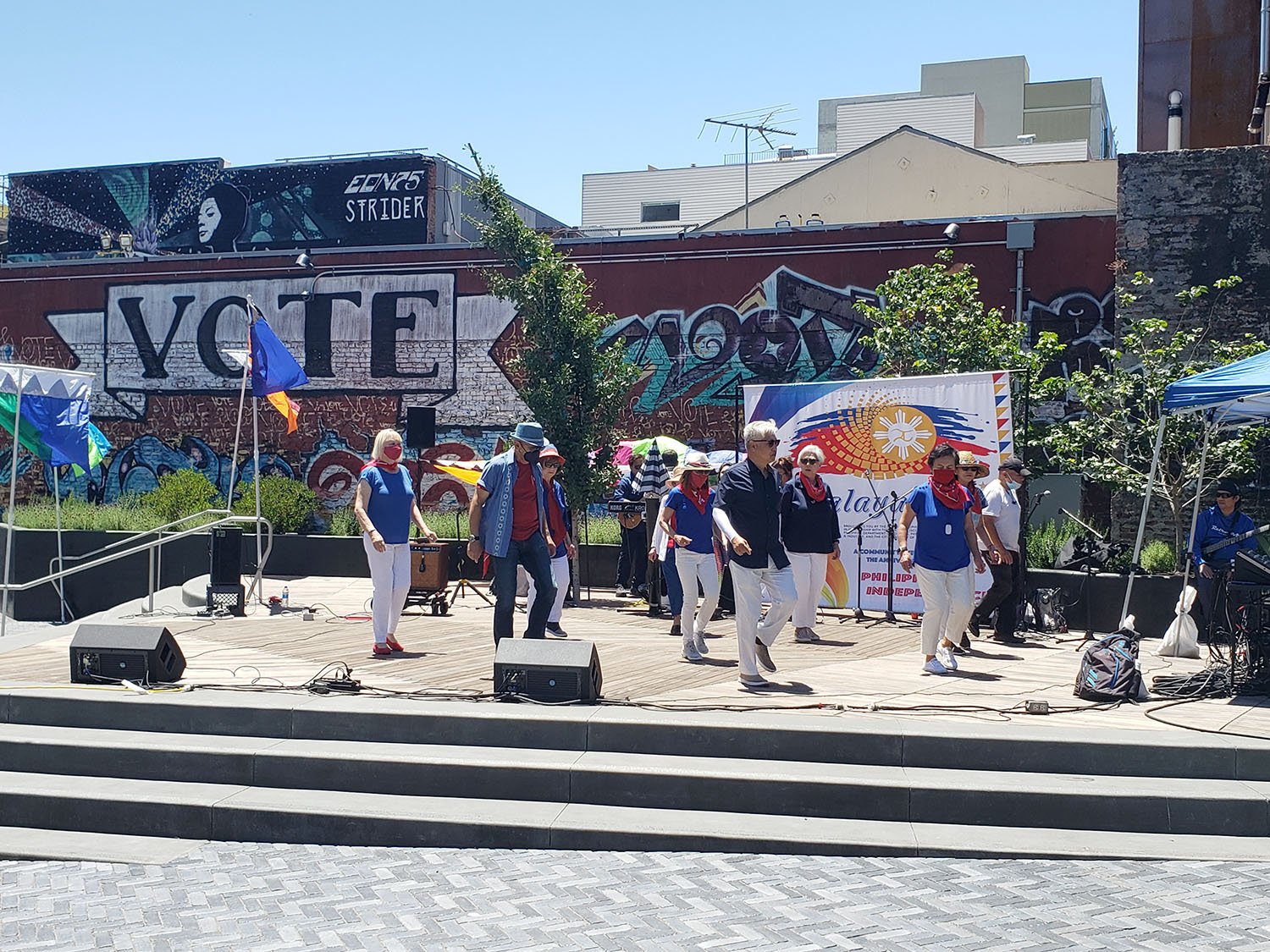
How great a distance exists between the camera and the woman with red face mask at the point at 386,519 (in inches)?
394

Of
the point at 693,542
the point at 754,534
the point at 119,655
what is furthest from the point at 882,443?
the point at 119,655

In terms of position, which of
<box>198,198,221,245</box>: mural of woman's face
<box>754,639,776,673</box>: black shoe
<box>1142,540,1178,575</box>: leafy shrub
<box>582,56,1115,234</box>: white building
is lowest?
<box>754,639,776,673</box>: black shoe

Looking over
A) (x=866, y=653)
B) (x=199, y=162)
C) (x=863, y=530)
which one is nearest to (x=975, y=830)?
(x=866, y=653)

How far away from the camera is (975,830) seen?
22.5 ft

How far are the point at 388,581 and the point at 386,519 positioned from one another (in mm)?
496

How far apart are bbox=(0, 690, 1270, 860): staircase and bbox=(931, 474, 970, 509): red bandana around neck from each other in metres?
2.02

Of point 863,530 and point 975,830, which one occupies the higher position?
point 863,530

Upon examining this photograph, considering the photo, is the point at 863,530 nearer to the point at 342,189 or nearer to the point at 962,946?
the point at 962,946

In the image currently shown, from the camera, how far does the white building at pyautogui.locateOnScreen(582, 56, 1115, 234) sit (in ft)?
137

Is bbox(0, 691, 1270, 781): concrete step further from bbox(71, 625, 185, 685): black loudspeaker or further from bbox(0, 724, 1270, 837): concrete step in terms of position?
bbox(71, 625, 185, 685): black loudspeaker

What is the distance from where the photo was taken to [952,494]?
9758 mm

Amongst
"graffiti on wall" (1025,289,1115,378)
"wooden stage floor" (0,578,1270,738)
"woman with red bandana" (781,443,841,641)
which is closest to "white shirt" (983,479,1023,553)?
"wooden stage floor" (0,578,1270,738)

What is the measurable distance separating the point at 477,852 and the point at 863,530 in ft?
25.0

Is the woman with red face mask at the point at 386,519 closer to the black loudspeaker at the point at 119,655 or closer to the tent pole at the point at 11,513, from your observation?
the black loudspeaker at the point at 119,655
